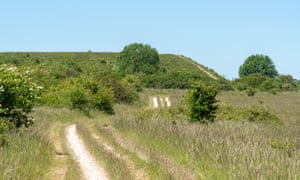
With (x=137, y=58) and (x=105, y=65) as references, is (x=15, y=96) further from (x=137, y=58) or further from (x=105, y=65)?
(x=105, y=65)

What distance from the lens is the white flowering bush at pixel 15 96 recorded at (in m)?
14.7

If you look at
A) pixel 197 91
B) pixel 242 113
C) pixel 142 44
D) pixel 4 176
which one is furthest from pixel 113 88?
pixel 142 44

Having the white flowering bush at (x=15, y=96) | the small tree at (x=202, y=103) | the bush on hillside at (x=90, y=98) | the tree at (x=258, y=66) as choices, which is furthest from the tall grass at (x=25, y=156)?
the tree at (x=258, y=66)

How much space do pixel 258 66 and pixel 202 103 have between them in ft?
391

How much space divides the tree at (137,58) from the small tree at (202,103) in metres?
73.1

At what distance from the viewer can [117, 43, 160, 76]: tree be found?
97.1m

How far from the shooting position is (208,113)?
22469mm

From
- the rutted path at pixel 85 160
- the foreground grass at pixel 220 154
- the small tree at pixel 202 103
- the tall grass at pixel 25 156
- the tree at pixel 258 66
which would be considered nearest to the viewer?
the foreground grass at pixel 220 154

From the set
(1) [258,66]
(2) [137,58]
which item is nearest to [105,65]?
(2) [137,58]

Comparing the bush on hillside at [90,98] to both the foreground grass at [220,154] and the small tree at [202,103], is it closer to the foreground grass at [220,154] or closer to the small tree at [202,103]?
the small tree at [202,103]

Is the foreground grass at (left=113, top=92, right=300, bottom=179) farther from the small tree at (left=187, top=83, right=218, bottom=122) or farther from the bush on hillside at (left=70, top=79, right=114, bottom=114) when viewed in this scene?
the bush on hillside at (left=70, top=79, right=114, bottom=114)

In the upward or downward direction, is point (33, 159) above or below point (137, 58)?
below

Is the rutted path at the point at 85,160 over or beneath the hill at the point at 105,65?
beneath

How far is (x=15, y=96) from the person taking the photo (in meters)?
15.0
